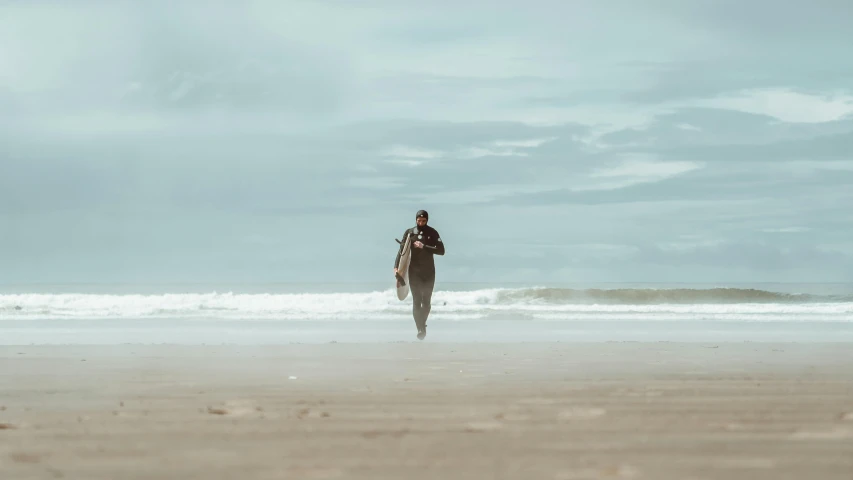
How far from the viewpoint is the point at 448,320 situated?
19.1m

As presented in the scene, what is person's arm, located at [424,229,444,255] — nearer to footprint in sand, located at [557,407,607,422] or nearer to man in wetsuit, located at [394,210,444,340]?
man in wetsuit, located at [394,210,444,340]

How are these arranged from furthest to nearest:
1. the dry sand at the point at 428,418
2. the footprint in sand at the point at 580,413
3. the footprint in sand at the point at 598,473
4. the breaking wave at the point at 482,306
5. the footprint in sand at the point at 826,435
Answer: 1. the breaking wave at the point at 482,306
2. the footprint in sand at the point at 580,413
3. the footprint in sand at the point at 826,435
4. the dry sand at the point at 428,418
5. the footprint in sand at the point at 598,473

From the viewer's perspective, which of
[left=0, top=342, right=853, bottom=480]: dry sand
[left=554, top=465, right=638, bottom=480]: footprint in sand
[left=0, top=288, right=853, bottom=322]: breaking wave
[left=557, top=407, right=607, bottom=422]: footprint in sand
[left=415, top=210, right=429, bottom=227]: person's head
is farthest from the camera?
[left=0, top=288, right=853, bottom=322]: breaking wave

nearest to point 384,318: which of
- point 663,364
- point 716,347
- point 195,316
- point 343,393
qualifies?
point 195,316

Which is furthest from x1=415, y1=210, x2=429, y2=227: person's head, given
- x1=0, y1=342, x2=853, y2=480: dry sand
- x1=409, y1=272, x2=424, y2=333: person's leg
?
x1=0, y1=342, x2=853, y2=480: dry sand

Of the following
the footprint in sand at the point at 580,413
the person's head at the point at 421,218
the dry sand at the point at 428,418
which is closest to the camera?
the dry sand at the point at 428,418

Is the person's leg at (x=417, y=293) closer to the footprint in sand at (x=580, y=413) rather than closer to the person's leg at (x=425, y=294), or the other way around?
the person's leg at (x=425, y=294)

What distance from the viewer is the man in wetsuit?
514 inches

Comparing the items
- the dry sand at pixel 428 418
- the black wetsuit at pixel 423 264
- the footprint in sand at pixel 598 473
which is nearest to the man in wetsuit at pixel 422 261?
the black wetsuit at pixel 423 264

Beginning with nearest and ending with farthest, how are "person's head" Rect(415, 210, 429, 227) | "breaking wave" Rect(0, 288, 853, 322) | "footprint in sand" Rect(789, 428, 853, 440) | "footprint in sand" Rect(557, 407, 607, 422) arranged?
"footprint in sand" Rect(789, 428, 853, 440) < "footprint in sand" Rect(557, 407, 607, 422) < "person's head" Rect(415, 210, 429, 227) < "breaking wave" Rect(0, 288, 853, 322)

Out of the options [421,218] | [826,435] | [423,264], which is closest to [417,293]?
[423,264]

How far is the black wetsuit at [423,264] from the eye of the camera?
1309 cm

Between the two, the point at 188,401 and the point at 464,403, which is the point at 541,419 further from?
the point at 188,401

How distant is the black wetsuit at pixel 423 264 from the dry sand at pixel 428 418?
3.86 m
